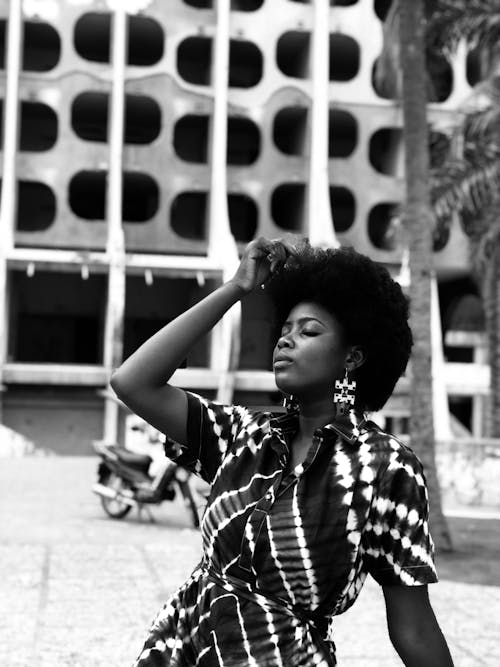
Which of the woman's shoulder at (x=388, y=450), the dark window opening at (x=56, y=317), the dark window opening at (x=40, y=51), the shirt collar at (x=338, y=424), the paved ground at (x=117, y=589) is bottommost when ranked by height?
the paved ground at (x=117, y=589)

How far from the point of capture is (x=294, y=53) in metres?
37.2

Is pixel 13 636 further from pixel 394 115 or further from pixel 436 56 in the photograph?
pixel 394 115

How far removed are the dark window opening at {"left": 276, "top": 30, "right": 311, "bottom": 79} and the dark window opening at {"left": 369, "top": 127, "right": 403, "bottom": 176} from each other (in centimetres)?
370

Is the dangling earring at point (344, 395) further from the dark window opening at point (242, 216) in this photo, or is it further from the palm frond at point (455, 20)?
the dark window opening at point (242, 216)

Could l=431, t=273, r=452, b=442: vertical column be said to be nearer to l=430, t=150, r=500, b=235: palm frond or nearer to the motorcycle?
l=430, t=150, r=500, b=235: palm frond

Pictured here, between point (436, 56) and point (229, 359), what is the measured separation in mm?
18889

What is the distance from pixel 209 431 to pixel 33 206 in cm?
3526

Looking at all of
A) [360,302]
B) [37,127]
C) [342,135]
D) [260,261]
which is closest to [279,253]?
[260,261]

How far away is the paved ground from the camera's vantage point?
6.02 meters

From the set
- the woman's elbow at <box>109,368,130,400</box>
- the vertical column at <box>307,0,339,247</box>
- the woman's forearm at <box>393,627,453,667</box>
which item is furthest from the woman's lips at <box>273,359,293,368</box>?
the vertical column at <box>307,0,339,247</box>

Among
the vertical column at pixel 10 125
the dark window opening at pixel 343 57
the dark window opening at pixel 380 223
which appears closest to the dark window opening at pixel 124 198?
the vertical column at pixel 10 125

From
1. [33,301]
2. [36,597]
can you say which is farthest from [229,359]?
[36,597]

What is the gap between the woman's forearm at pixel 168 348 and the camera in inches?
92.0

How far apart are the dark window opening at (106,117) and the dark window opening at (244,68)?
3420 millimetres
